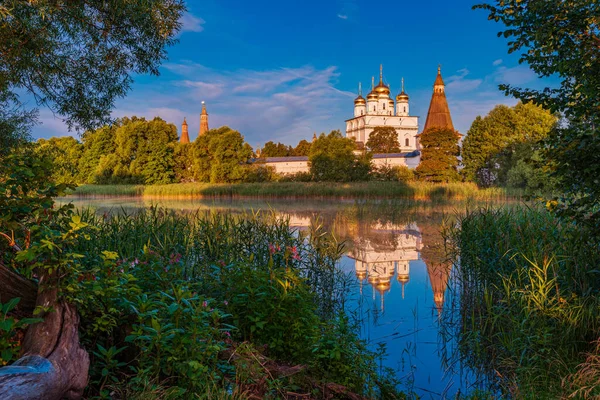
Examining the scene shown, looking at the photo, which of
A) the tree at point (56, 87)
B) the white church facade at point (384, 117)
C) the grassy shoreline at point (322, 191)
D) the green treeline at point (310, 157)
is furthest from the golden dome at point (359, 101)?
the tree at point (56, 87)

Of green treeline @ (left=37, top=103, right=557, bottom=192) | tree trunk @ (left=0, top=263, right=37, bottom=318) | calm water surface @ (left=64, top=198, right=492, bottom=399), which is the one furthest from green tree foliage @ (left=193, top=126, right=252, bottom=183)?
tree trunk @ (left=0, top=263, right=37, bottom=318)

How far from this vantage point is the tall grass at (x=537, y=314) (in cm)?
388

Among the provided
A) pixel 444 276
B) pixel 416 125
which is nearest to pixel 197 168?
pixel 444 276

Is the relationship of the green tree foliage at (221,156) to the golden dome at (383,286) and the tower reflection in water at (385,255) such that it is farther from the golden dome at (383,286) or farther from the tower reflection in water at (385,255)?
the golden dome at (383,286)

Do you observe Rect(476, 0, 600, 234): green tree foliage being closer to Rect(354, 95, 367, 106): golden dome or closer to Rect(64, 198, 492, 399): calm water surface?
Rect(64, 198, 492, 399): calm water surface

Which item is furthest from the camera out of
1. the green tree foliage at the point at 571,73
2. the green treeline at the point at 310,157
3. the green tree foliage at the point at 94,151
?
the green tree foliage at the point at 94,151

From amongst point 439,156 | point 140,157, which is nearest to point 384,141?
point 439,156

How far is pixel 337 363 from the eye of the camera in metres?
3.41

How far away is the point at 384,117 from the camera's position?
77.5m

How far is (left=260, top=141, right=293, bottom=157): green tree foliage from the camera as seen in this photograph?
72750mm

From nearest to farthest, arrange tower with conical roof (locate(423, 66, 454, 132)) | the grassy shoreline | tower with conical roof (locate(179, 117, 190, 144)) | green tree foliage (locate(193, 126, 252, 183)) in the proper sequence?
the grassy shoreline
green tree foliage (locate(193, 126, 252, 183))
tower with conical roof (locate(423, 66, 454, 132))
tower with conical roof (locate(179, 117, 190, 144))

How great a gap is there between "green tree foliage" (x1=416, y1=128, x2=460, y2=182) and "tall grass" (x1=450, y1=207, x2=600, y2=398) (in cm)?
3450

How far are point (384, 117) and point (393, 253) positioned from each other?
227 feet

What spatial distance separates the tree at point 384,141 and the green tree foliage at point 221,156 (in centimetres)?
2973
